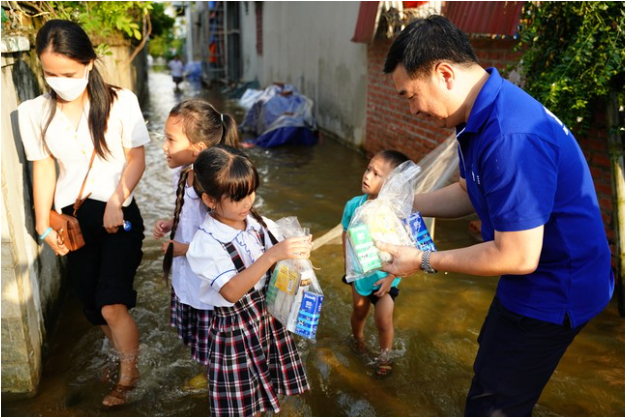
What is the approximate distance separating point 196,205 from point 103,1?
2.76 metres

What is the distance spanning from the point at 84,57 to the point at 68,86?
155 millimetres

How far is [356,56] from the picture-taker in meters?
8.73

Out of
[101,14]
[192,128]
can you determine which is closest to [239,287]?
[192,128]

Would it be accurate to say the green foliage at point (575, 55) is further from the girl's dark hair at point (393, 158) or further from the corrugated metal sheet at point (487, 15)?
the girl's dark hair at point (393, 158)

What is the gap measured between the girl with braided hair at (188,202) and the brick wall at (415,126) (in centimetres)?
263

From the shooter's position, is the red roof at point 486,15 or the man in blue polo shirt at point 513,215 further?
the red roof at point 486,15

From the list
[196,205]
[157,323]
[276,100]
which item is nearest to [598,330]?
[196,205]

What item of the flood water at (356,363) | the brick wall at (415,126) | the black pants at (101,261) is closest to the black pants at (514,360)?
the flood water at (356,363)

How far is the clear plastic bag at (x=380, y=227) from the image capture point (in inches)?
79.0

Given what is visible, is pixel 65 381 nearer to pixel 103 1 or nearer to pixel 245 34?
pixel 103 1

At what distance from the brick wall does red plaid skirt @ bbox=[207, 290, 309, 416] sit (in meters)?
2.82

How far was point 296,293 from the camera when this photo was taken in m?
2.21

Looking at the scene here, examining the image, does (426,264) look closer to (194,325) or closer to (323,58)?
(194,325)

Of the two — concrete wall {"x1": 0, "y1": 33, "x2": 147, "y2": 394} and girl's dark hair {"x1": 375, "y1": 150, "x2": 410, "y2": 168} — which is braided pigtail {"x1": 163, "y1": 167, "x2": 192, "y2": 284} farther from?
girl's dark hair {"x1": 375, "y1": 150, "x2": 410, "y2": 168}
